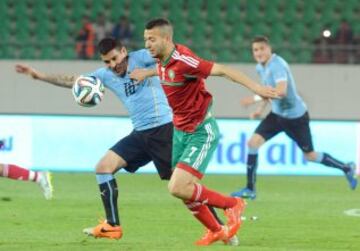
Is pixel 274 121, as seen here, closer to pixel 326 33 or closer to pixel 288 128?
pixel 288 128

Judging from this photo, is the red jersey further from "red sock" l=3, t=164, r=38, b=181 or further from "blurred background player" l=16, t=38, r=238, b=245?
"red sock" l=3, t=164, r=38, b=181

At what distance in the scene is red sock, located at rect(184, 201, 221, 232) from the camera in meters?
9.06

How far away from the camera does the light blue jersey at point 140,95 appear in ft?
33.3

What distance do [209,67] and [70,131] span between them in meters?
9.83

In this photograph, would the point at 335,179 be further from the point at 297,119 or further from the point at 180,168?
the point at 180,168

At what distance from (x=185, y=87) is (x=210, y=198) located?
0.96 meters

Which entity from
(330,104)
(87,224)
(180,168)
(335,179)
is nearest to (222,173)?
(335,179)

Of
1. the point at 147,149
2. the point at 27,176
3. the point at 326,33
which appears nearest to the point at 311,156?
the point at 27,176

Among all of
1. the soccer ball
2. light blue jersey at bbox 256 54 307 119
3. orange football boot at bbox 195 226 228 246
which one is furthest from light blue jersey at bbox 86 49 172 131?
light blue jersey at bbox 256 54 307 119

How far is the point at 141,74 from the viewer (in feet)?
Answer: 31.8

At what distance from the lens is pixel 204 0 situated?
21531 mm

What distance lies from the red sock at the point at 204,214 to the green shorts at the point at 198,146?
10.3 inches

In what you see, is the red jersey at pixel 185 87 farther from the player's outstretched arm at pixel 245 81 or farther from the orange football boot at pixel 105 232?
the orange football boot at pixel 105 232

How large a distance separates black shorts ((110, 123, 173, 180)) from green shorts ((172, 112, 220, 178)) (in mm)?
912
